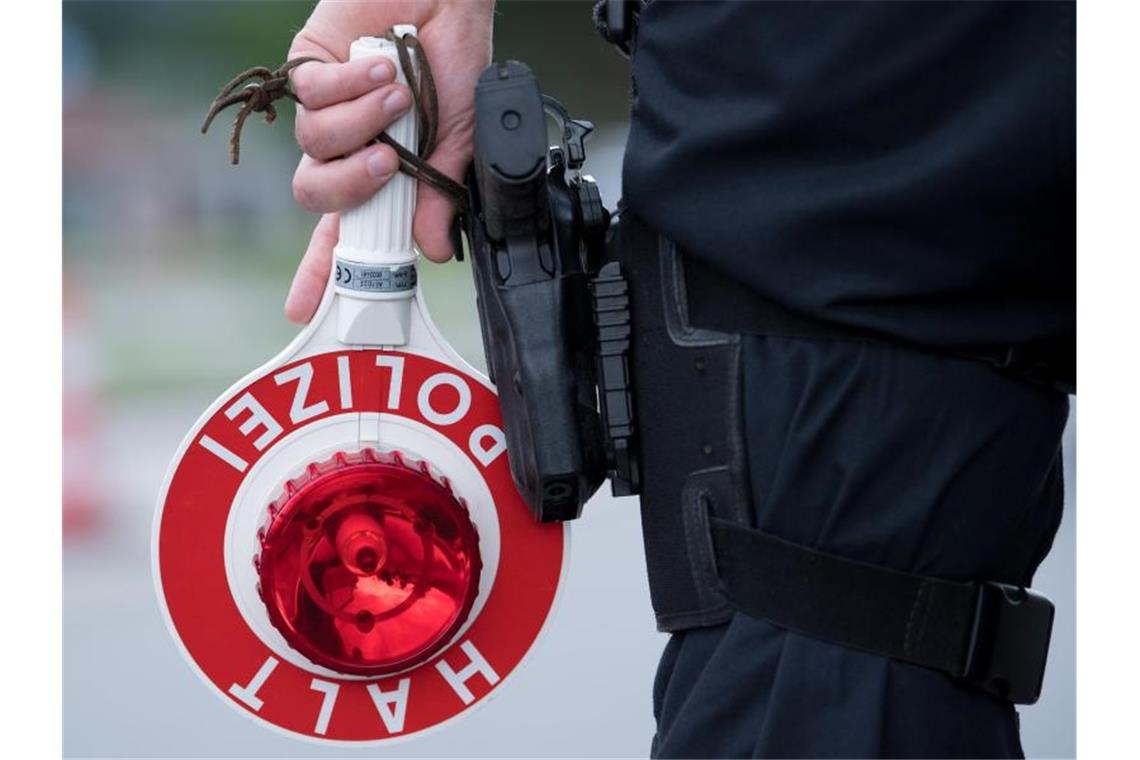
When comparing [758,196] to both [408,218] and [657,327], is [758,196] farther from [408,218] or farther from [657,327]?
[408,218]

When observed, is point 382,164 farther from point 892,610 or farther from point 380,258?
point 892,610

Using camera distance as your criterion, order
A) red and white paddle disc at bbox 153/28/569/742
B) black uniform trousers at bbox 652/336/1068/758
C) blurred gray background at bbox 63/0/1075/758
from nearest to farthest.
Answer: black uniform trousers at bbox 652/336/1068/758
red and white paddle disc at bbox 153/28/569/742
blurred gray background at bbox 63/0/1075/758

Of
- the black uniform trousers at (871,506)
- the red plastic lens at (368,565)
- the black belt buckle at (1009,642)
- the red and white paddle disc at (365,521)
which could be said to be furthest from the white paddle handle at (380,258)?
the black belt buckle at (1009,642)

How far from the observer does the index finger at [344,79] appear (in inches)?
50.9

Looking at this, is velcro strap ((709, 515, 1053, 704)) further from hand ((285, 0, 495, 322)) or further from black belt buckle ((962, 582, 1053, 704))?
hand ((285, 0, 495, 322))

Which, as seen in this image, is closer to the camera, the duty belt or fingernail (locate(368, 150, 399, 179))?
the duty belt

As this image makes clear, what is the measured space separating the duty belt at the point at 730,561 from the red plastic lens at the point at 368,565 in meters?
0.18

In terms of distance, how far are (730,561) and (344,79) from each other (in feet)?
1.76

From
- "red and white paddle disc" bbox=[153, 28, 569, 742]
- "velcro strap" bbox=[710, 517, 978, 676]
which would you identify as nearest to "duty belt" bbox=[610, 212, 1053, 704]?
"velcro strap" bbox=[710, 517, 978, 676]

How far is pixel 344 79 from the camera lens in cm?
129

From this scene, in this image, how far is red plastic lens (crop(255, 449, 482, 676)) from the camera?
1.21 meters

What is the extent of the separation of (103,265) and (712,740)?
5874mm

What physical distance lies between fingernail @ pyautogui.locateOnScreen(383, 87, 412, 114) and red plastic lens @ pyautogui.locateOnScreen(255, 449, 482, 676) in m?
0.31

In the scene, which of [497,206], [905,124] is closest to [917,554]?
[905,124]
